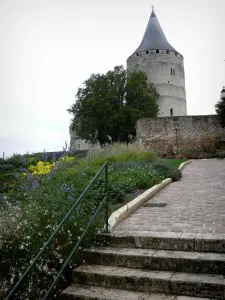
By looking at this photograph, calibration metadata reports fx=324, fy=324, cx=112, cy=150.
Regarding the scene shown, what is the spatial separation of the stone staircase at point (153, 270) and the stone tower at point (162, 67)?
44.1 m

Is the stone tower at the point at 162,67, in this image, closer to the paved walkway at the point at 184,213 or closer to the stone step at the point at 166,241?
the paved walkway at the point at 184,213

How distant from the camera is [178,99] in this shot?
49.9 meters

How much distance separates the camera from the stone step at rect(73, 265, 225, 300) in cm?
337

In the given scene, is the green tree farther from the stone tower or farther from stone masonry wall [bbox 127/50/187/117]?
stone masonry wall [bbox 127/50/187/117]

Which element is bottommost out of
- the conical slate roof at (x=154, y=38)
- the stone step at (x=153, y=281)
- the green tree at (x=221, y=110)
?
the stone step at (x=153, y=281)

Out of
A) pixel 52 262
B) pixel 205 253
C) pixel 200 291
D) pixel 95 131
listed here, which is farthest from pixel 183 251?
pixel 95 131

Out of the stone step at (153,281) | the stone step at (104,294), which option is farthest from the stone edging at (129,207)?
the stone step at (104,294)

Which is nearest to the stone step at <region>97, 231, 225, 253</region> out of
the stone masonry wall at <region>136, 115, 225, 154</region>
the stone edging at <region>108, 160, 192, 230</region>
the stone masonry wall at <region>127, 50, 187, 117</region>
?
the stone edging at <region>108, 160, 192, 230</region>

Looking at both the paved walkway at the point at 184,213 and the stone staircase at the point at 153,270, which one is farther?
the paved walkway at the point at 184,213

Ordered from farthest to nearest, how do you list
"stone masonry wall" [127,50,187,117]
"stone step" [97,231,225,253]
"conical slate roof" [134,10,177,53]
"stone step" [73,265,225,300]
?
"conical slate roof" [134,10,177,53]
"stone masonry wall" [127,50,187,117]
"stone step" [97,231,225,253]
"stone step" [73,265,225,300]

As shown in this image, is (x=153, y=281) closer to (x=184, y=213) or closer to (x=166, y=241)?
(x=166, y=241)

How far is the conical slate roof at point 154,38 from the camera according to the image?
4916 cm

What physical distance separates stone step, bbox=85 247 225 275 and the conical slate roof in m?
48.0

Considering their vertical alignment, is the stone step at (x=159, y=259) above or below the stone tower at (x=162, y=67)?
below
